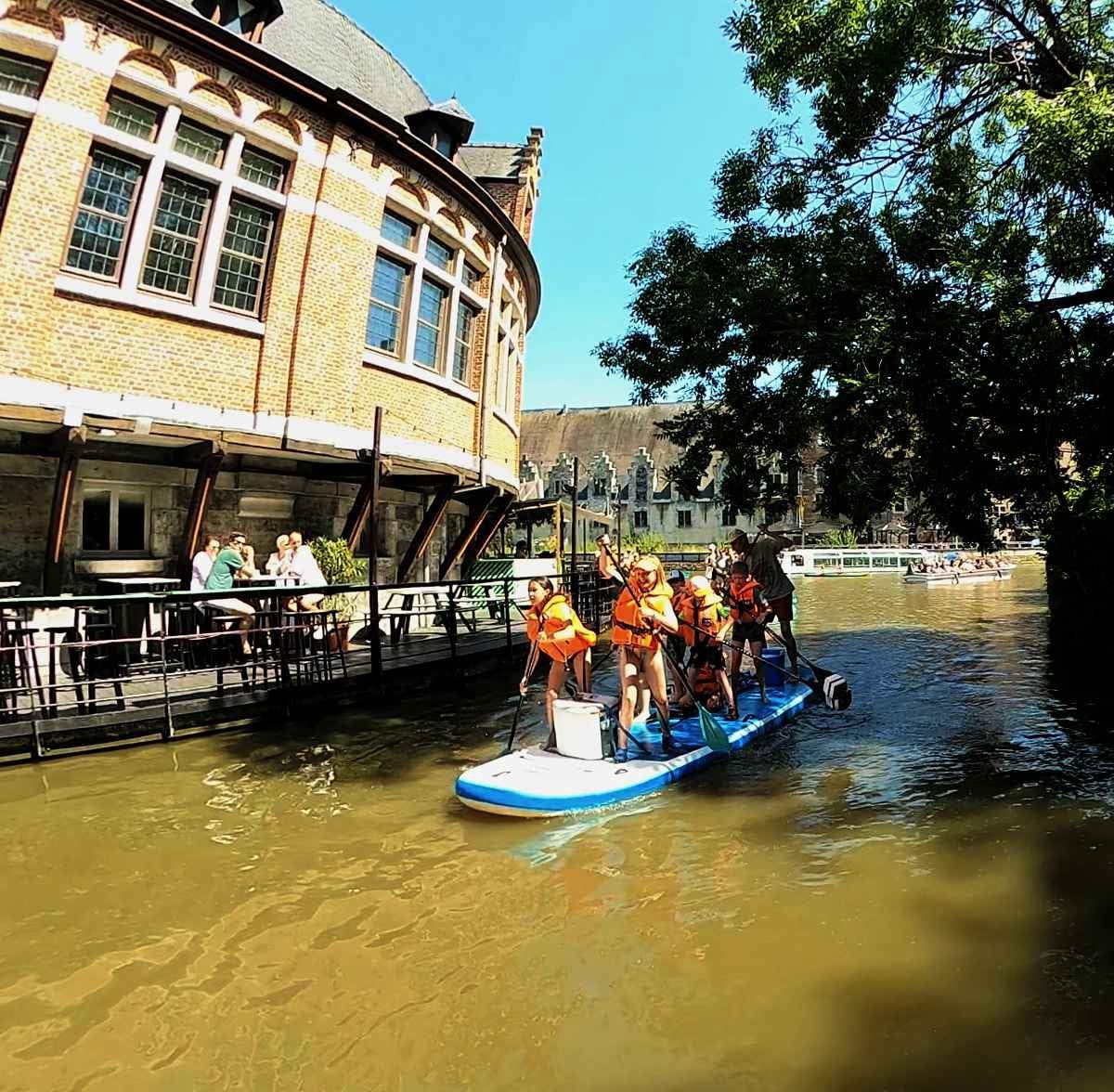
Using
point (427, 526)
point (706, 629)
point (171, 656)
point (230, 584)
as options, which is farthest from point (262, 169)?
point (706, 629)

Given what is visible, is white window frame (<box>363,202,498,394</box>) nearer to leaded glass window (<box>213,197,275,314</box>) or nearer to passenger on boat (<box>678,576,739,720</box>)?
leaded glass window (<box>213,197,275,314</box>)

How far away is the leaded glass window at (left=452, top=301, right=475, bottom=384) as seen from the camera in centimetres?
1738

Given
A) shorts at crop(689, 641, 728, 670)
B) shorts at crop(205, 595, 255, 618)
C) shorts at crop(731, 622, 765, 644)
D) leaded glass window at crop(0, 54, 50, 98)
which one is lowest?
shorts at crop(205, 595, 255, 618)

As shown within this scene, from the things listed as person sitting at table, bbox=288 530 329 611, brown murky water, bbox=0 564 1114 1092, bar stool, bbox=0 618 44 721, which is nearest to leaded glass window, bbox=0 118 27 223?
person sitting at table, bbox=288 530 329 611

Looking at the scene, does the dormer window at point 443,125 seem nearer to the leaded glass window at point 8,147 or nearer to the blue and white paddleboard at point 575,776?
the leaded glass window at point 8,147

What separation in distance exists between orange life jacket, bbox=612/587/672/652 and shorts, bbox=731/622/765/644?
8.26ft

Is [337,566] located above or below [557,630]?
above

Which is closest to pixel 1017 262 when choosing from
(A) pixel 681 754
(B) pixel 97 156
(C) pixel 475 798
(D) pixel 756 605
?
(D) pixel 756 605

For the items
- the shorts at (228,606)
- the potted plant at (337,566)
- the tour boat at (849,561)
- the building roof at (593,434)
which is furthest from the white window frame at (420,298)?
the building roof at (593,434)

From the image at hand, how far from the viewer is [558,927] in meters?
4.51

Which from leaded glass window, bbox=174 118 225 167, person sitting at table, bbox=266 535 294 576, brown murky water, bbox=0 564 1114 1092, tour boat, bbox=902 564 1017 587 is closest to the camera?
brown murky water, bbox=0 564 1114 1092

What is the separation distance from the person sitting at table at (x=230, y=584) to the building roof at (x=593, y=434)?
62628 mm

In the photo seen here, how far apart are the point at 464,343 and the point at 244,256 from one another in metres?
5.52

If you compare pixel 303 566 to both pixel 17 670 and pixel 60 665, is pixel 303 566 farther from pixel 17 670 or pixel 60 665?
pixel 17 670
